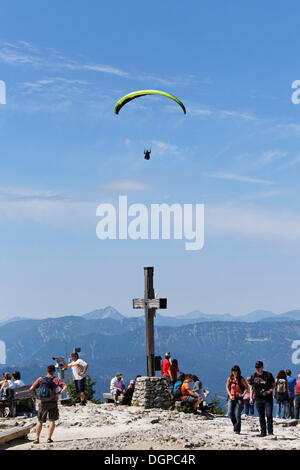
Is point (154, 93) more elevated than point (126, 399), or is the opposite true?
point (154, 93)

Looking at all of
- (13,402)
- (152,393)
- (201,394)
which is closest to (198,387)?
(201,394)

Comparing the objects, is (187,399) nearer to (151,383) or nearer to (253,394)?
(151,383)

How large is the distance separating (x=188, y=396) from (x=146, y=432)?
215 inches

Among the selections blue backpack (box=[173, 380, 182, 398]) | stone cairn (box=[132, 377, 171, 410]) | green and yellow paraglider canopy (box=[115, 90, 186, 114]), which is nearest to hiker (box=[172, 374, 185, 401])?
blue backpack (box=[173, 380, 182, 398])

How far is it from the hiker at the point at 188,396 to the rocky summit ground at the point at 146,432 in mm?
566

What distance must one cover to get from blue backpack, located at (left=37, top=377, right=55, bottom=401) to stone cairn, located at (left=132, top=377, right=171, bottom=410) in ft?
22.6

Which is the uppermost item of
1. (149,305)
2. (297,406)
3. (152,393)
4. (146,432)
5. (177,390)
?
(149,305)

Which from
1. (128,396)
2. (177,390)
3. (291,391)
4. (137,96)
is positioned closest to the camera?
(177,390)

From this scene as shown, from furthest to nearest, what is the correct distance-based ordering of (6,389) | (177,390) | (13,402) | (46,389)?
(177,390) < (13,402) < (6,389) < (46,389)

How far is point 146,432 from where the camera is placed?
15328 millimetres

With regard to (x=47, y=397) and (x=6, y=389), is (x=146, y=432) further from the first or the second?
(x=6, y=389)

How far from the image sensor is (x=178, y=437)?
14.3 meters
